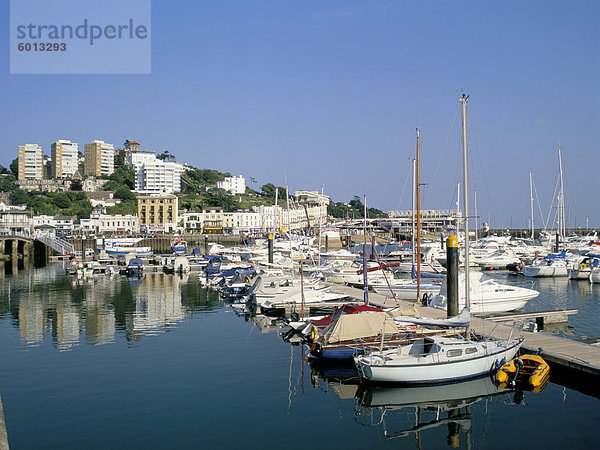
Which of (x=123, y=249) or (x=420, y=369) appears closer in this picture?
(x=420, y=369)

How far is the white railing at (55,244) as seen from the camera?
89.8m

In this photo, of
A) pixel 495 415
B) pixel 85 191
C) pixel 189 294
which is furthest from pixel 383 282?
pixel 85 191

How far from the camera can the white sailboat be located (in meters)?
19.1

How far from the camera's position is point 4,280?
5784 centimetres

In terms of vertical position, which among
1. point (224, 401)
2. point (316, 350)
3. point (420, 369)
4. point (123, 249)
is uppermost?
point (123, 249)

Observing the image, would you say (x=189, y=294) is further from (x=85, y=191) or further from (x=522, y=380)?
(x=85, y=191)

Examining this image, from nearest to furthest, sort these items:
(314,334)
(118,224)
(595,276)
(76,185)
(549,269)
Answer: (314,334) → (595,276) → (549,269) → (118,224) → (76,185)

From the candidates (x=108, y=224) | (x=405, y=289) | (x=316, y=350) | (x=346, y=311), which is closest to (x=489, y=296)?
(x=405, y=289)

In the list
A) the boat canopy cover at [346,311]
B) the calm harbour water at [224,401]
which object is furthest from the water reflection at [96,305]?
the boat canopy cover at [346,311]

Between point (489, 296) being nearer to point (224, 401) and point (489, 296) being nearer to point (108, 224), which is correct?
point (224, 401)

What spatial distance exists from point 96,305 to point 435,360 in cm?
2956

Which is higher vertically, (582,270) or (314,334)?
(582,270)

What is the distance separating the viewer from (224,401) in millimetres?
19047

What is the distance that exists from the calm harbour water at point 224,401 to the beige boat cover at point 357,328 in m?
1.48
